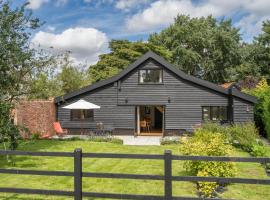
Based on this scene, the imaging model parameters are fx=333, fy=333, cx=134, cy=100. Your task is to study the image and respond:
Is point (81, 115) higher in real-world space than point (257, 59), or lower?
lower

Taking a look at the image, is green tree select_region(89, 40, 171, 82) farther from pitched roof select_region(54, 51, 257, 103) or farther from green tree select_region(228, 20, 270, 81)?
pitched roof select_region(54, 51, 257, 103)

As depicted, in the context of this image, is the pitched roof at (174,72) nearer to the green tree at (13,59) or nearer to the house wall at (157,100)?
the house wall at (157,100)

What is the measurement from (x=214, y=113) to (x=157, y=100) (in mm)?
4380

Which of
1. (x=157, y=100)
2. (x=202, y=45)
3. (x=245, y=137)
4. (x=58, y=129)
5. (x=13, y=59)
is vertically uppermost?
(x=202, y=45)

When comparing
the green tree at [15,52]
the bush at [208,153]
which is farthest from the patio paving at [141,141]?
the bush at [208,153]

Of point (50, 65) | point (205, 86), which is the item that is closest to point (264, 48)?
point (205, 86)

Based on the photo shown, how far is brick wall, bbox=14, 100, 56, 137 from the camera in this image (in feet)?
68.5

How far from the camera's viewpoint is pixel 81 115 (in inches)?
1021

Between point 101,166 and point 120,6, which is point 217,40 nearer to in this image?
point 120,6

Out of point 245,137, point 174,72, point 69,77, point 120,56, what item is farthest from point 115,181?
point 120,56

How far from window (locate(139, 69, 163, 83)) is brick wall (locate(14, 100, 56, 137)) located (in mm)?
7072

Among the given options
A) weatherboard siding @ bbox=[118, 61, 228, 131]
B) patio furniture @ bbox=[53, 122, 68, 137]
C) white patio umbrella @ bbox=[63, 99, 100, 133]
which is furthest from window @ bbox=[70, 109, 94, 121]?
weatherboard siding @ bbox=[118, 61, 228, 131]

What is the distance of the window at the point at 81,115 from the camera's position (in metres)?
25.7

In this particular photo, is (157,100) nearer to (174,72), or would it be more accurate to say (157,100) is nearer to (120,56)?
(174,72)
